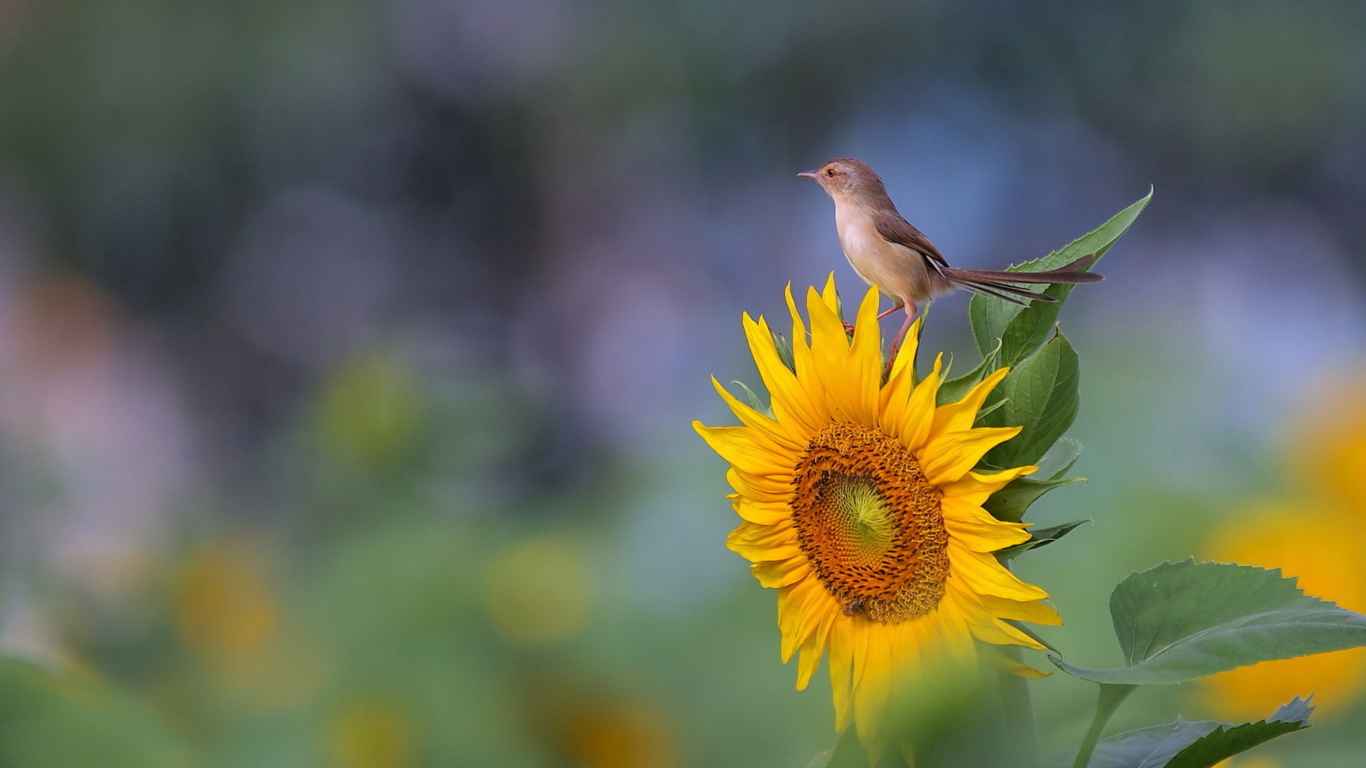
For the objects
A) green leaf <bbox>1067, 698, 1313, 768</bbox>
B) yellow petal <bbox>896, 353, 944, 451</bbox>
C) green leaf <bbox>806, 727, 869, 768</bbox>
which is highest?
yellow petal <bbox>896, 353, 944, 451</bbox>

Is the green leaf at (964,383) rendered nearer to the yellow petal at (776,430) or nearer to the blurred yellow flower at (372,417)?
the yellow petal at (776,430)

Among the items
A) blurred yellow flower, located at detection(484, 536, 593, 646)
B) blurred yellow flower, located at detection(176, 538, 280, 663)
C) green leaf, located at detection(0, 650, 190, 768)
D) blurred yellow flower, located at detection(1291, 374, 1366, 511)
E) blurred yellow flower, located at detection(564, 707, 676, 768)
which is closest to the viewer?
green leaf, located at detection(0, 650, 190, 768)

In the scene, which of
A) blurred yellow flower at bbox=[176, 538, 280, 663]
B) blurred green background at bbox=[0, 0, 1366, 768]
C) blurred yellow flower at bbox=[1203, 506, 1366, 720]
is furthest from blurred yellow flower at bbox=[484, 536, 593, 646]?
blurred green background at bbox=[0, 0, 1366, 768]

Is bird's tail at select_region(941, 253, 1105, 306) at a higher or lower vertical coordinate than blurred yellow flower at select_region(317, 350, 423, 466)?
lower

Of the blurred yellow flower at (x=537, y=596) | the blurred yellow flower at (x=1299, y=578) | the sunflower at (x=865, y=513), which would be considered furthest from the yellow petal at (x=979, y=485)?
the blurred yellow flower at (x=537, y=596)

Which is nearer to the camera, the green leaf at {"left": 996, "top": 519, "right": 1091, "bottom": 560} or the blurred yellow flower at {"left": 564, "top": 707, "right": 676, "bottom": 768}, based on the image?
the green leaf at {"left": 996, "top": 519, "right": 1091, "bottom": 560}

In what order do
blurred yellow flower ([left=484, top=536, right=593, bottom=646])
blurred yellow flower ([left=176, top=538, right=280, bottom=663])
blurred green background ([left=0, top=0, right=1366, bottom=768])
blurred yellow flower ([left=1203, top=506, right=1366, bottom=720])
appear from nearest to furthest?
blurred yellow flower ([left=1203, top=506, right=1366, bottom=720])
blurred yellow flower ([left=484, top=536, right=593, bottom=646])
blurred yellow flower ([left=176, top=538, right=280, bottom=663])
blurred green background ([left=0, top=0, right=1366, bottom=768])

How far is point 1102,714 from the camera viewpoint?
0.27 metres

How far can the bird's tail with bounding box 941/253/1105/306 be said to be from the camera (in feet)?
0.80

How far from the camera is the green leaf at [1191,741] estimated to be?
25 centimetres

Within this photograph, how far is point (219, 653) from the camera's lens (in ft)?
4.37

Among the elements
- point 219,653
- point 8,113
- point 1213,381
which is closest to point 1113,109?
point 1213,381

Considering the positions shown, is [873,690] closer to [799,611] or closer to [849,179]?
[799,611]

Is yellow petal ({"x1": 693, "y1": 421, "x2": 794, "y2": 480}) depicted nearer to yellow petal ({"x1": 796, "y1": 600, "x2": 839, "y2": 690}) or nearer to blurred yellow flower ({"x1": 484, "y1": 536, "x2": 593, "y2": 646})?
yellow petal ({"x1": 796, "y1": 600, "x2": 839, "y2": 690})
